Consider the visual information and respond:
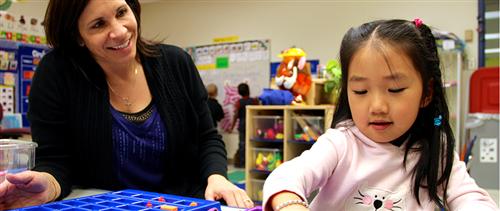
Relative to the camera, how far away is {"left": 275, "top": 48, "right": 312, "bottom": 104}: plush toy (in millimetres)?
3084

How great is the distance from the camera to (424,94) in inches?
27.8

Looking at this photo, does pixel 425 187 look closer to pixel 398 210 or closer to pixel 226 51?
pixel 398 210

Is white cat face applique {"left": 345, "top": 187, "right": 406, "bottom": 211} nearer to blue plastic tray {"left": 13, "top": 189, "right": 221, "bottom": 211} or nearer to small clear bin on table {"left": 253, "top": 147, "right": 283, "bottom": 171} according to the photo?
blue plastic tray {"left": 13, "top": 189, "right": 221, "bottom": 211}

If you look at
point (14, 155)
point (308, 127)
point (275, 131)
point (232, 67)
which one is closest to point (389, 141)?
point (14, 155)

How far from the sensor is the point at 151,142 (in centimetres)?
106

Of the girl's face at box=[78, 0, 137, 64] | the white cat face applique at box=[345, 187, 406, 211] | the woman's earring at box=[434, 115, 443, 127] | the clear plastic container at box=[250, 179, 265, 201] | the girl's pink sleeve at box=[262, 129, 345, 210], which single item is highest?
the girl's face at box=[78, 0, 137, 64]

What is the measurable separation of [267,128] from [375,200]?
2.57 meters

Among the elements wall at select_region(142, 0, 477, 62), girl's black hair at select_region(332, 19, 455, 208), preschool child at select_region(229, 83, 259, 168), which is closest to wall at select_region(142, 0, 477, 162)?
wall at select_region(142, 0, 477, 62)

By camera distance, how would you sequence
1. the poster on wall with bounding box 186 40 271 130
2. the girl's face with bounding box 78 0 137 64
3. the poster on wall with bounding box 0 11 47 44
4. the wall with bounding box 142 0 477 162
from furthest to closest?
the poster on wall with bounding box 186 40 271 130 → the wall with bounding box 142 0 477 162 → the poster on wall with bounding box 0 11 47 44 → the girl's face with bounding box 78 0 137 64

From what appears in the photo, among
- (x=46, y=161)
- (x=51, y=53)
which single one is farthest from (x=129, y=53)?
(x=46, y=161)

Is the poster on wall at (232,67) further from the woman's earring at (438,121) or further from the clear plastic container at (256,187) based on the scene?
the woman's earring at (438,121)

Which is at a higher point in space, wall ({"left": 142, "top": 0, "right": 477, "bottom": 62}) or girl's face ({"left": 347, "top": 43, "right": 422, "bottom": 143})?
wall ({"left": 142, "top": 0, "right": 477, "bottom": 62})

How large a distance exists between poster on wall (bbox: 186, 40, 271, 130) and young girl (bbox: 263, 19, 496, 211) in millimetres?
4867

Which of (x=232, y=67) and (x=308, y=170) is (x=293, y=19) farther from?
(x=308, y=170)
